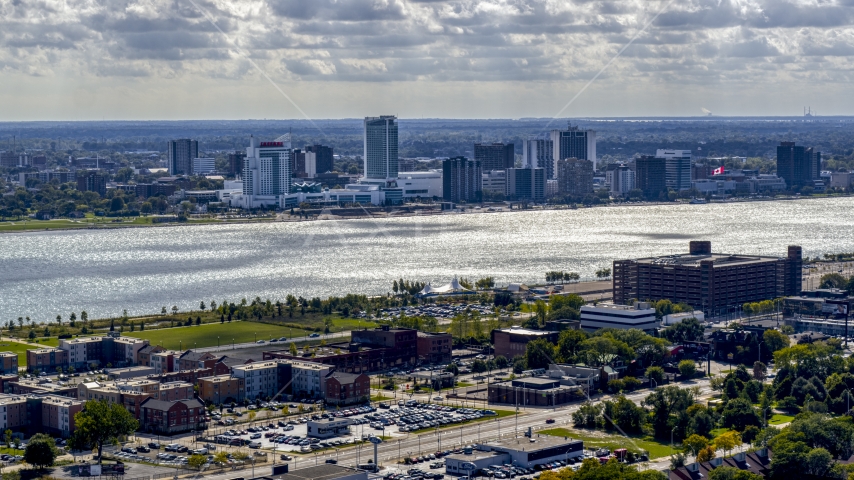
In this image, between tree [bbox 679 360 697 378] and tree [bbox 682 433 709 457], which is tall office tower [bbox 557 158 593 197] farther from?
tree [bbox 682 433 709 457]

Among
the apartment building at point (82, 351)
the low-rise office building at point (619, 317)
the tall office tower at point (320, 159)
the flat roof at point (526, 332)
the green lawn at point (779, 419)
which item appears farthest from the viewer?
the tall office tower at point (320, 159)

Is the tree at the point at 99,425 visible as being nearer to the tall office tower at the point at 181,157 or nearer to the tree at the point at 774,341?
the tree at the point at 774,341

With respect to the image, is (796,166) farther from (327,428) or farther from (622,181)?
(327,428)

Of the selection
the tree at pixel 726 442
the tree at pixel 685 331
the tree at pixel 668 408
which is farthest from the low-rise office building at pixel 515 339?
the tree at pixel 726 442

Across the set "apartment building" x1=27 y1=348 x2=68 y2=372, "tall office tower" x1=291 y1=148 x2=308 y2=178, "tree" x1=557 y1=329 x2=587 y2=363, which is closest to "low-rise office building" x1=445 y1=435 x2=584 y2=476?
"tree" x1=557 y1=329 x2=587 y2=363

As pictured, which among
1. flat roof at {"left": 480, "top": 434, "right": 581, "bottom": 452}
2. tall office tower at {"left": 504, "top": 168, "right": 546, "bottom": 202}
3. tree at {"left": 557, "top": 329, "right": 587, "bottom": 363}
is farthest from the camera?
tall office tower at {"left": 504, "top": 168, "right": 546, "bottom": 202}

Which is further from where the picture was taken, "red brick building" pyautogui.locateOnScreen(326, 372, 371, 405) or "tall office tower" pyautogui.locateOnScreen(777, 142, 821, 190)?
"tall office tower" pyautogui.locateOnScreen(777, 142, 821, 190)

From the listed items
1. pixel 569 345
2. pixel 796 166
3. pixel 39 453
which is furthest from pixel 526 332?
pixel 796 166
